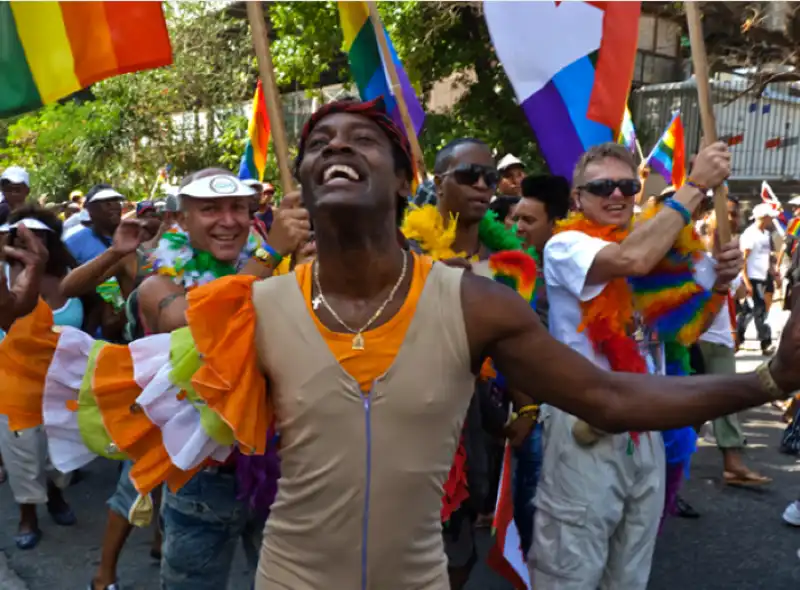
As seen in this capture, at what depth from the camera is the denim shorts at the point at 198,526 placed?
2.87 m

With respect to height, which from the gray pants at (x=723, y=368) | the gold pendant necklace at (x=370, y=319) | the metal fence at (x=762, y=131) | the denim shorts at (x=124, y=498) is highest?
the gold pendant necklace at (x=370, y=319)

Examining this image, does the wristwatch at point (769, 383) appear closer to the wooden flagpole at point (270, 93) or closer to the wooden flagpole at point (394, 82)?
the wooden flagpole at point (270, 93)

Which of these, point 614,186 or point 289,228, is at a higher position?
point 289,228

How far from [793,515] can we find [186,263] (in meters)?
3.89

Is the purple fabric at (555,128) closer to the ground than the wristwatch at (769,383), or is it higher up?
higher up

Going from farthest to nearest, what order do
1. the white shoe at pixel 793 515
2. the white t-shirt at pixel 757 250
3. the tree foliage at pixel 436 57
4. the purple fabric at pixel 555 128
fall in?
the tree foliage at pixel 436 57, the white t-shirt at pixel 757 250, the white shoe at pixel 793 515, the purple fabric at pixel 555 128

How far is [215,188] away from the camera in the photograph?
3113mm

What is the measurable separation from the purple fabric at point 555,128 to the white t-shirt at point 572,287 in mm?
898

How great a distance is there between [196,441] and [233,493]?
91 centimetres

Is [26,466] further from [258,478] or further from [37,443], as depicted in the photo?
[258,478]

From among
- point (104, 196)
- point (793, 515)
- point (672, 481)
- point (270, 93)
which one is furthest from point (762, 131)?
point (270, 93)

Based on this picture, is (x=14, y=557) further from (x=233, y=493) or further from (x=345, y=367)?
(x=345, y=367)

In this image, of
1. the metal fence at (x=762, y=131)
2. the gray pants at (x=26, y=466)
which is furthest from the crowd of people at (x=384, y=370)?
the metal fence at (x=762, y=131)

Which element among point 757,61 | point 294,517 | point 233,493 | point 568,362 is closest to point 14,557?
point 233,493
